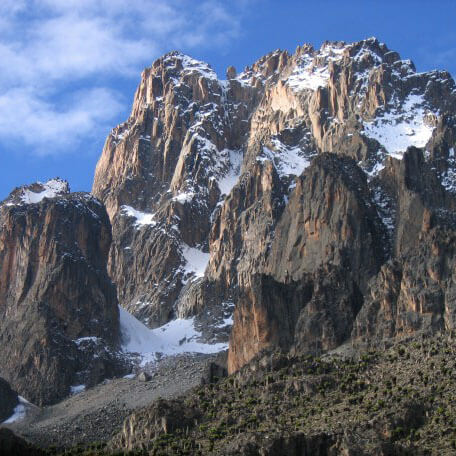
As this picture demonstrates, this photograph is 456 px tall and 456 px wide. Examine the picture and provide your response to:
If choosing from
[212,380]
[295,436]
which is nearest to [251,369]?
[212,380]

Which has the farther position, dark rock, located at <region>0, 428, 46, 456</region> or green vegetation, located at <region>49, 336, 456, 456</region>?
dark rock, located at <region>0, 428, 46, 456</region>

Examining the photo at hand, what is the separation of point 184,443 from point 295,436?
69.0ft

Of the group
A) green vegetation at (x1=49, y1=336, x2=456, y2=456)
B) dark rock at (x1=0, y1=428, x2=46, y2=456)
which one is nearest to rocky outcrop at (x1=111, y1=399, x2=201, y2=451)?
green vegetation at (x1=49, y1=336, x2=456, y2=456)

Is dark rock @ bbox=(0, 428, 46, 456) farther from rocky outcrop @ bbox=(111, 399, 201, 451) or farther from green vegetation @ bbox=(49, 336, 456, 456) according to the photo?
rocky outcrop @ bbox=(111, 399, 201, 451)

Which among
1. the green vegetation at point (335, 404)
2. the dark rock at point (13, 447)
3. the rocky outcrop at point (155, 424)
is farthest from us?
the rocky outcrop at point (155, 424)

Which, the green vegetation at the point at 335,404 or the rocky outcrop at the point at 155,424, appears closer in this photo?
the green vegetation at the point at 335,404

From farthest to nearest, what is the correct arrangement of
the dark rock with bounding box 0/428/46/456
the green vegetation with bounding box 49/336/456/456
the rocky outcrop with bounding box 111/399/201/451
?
the rocky outcrop with bounding box 111/399/201/451, the dark rock with bounding box 0/428/46/456, the green vegetation with bounding box 49/336/456/456

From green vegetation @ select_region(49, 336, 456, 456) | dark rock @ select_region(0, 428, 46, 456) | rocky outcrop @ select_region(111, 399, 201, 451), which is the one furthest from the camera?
rocky outcrop @ select_region(111, 399, 201, 451)

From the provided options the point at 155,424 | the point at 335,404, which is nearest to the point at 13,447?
the point at 155,424

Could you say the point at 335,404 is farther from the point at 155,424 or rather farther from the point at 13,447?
the point at 13,447

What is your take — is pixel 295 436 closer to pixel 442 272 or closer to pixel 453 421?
pixel 453 421

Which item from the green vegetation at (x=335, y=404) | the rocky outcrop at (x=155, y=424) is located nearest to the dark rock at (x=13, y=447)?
the green vegetation at (x=335, y=404)

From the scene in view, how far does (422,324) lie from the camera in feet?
597

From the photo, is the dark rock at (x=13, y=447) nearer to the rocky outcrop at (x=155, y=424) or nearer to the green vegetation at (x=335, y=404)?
the green vegetation at (x=335, y=404)
